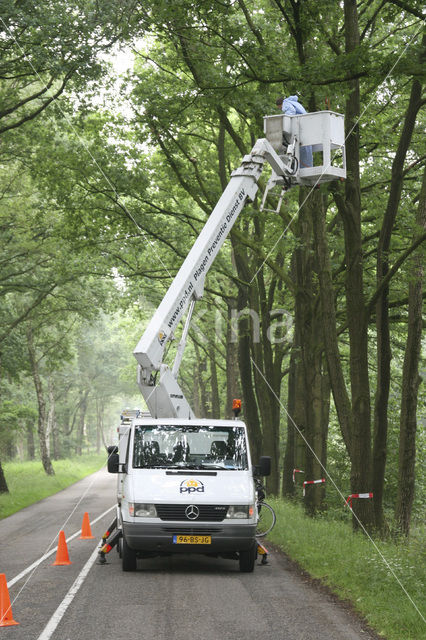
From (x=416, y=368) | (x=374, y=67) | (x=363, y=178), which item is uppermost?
(x=363, y=178)

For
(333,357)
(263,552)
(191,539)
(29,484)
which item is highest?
(333,357)

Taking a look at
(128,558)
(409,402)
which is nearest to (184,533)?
(128,558)

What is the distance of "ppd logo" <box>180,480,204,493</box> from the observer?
12.0 metres

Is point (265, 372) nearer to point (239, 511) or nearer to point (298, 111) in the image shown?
point (298, 111)

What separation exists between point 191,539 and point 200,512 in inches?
15.9

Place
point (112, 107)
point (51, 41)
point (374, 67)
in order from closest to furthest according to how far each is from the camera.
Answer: point (374, 67), point (51, 41), point (112, 107)

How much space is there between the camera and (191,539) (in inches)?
466

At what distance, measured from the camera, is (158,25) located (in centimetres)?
1422

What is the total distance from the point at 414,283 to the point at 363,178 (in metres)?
5.66

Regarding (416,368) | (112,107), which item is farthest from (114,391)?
(416,368)

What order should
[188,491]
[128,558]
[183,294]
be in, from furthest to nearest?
[183,294] < [128,558] < [188,491]

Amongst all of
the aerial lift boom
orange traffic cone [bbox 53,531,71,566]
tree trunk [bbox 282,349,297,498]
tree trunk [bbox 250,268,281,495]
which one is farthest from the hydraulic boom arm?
tree trunk [bbox 282,349,297,498]

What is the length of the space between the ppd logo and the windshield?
1.32 ft

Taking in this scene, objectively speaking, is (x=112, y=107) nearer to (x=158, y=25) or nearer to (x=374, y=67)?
(x=158, y=25)
